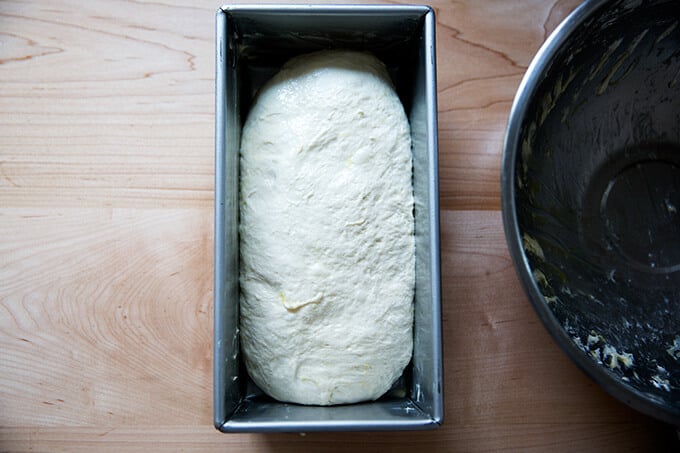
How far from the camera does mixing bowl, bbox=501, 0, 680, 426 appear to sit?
834mm

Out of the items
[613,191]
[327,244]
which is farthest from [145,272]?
[613,191]

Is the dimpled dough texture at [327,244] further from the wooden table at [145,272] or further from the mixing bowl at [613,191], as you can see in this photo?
the mixing bowl at [613,191]

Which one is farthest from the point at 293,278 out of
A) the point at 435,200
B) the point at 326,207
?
the point at 435,200

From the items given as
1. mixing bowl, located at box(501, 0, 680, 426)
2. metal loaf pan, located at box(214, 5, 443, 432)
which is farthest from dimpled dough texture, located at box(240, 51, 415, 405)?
mixing bowl, located at box(501, 0, 680, 426)

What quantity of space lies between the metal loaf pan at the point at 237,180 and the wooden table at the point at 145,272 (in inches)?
3.9

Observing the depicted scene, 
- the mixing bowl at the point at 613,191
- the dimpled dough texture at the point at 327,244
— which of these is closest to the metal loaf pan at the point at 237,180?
the dimpled dough texture at the point at 327,244

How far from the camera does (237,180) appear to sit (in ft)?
2.73

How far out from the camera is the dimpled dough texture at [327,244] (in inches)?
31.1

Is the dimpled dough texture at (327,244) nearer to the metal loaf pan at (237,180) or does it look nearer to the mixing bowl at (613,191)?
the metal loaf pan at (237,180)

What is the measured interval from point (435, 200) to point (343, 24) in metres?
0.33

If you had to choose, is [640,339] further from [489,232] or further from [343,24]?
[343,24]

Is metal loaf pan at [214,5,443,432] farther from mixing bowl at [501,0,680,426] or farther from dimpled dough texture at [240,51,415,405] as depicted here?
mixing bowl at [501,0,680,426]

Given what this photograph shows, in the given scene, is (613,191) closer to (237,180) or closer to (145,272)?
(237,180)

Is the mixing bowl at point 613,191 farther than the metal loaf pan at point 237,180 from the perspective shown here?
Yes
